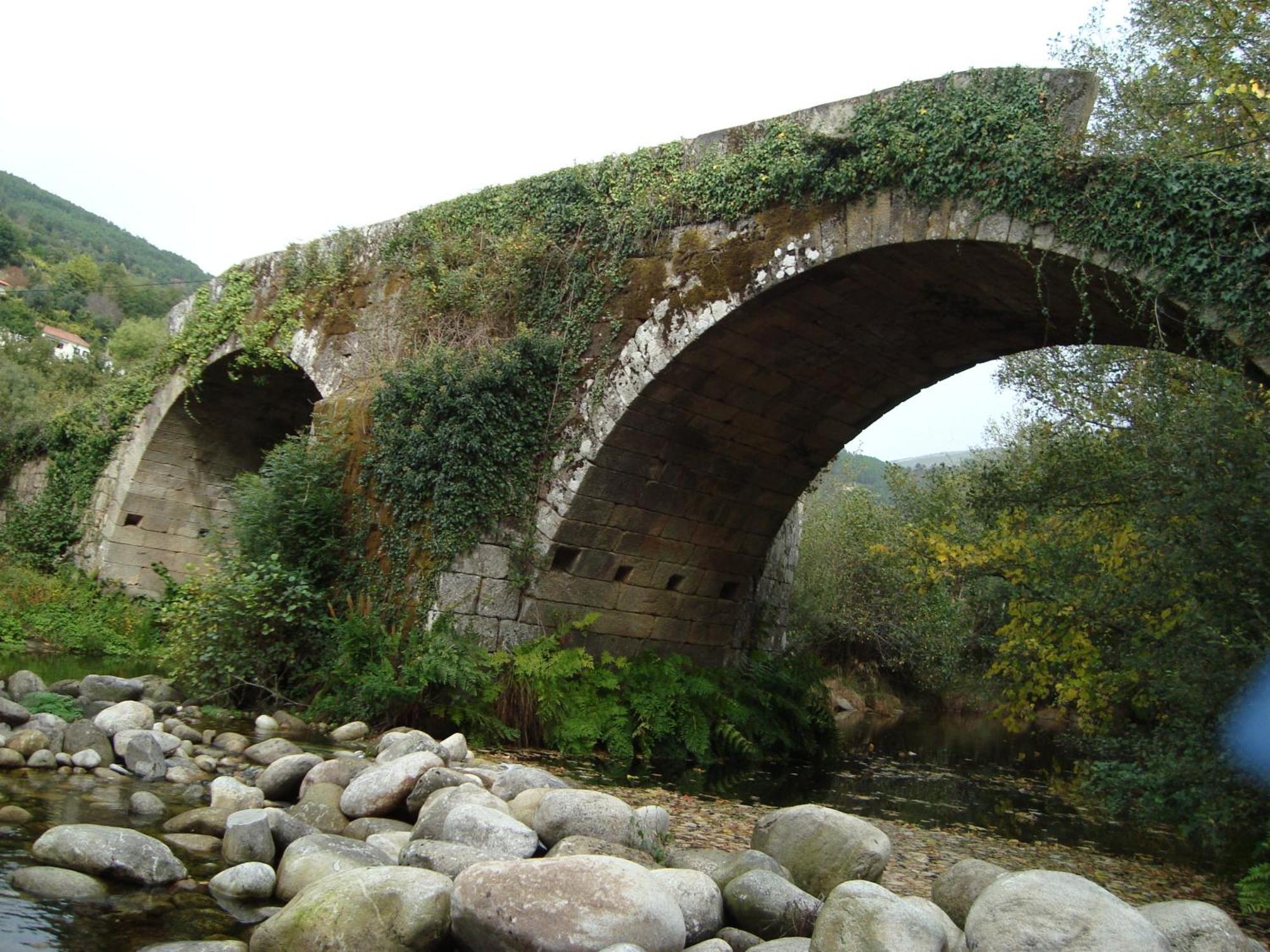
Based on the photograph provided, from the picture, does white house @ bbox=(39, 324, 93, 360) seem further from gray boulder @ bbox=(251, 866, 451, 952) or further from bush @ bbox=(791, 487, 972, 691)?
gray boulder @ bbox=(251, 866, 451, 952)

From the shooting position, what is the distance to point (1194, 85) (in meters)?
10.6

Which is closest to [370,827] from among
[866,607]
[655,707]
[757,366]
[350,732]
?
[350,732]

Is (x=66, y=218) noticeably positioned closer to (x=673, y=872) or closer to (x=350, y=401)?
(x=350, y=401)

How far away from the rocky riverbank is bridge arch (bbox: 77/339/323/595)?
747 centimetres

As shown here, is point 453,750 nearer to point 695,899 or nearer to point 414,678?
point 414,678

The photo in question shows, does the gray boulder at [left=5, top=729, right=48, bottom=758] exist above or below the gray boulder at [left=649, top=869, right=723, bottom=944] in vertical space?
below

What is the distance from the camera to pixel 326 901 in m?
3.64

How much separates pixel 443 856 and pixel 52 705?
164 inches

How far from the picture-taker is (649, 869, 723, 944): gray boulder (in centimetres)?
391

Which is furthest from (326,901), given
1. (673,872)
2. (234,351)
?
(234,351)

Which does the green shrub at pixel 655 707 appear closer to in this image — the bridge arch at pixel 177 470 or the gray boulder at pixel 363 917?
the gray boulder at pixel 363 917

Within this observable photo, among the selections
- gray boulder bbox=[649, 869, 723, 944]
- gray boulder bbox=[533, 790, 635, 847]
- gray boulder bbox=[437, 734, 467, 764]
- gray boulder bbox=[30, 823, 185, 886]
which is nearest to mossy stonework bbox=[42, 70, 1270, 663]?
gray boulder bbox=[437, 734, 467, 764]

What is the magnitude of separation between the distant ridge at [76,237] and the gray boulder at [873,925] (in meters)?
53.7

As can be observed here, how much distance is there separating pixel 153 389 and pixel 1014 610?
11.1 metres
